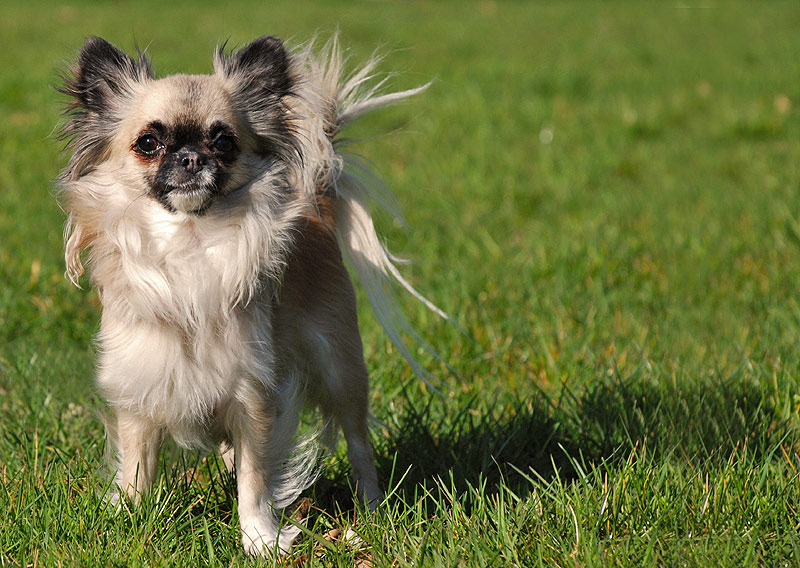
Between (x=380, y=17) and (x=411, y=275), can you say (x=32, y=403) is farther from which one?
(x=380, y=17)

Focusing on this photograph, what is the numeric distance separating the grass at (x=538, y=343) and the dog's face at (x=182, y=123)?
0.18 meters

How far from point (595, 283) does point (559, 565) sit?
2.81m

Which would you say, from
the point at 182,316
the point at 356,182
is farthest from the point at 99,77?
the point at 356,182

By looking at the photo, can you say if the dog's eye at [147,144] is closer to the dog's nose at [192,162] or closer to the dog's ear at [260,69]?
the dog's nose at [192,162]

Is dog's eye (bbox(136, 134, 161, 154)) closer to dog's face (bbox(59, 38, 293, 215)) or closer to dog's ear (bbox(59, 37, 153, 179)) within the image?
dog's face (bbox(59, 38, 293, 215))

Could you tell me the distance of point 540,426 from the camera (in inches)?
133

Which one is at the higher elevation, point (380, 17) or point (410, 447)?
point (380, 17)

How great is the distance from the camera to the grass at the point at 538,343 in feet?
8.66

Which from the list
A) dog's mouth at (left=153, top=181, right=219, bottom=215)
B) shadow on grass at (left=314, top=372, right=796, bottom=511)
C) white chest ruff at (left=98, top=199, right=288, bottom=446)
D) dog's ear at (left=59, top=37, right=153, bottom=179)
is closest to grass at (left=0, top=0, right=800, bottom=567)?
shadow on grass at (left=314, top=372, right=796, bottom=511)

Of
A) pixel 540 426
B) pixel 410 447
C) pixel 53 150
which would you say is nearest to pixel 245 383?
pixel 410 447

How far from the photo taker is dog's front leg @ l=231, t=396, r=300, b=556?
2643mm

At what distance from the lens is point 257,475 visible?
2678 millimetres

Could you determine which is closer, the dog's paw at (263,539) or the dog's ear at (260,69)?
the dog's paw at (263,539)

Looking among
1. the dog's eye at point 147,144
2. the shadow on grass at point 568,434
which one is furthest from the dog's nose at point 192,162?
the shadow on grass at point 568,434
